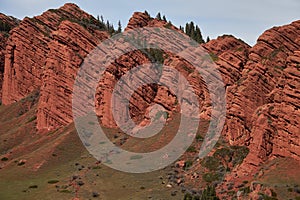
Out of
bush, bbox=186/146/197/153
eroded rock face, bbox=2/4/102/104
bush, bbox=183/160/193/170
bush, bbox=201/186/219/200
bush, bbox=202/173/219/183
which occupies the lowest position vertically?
bush, bbox=201/186/219/200

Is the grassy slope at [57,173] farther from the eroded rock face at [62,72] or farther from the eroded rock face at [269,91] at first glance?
the eroded rock face at [269,91]

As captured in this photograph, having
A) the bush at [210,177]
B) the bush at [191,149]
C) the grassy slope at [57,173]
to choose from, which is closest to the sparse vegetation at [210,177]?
the bush at [210,177]

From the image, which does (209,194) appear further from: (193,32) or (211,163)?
(193,32)

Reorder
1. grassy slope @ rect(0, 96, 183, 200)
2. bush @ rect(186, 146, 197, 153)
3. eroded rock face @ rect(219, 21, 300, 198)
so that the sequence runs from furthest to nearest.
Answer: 1. bush @ rect(186, 146, 197, 153)
2. grassy slope @ rect(0, 96, 183, 200)
3. eroded rock face @ rect(219, 21, 300, 198)

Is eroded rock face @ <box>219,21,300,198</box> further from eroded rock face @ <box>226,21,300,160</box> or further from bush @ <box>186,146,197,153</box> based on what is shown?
bush @ <box>186,146,197,153</box>

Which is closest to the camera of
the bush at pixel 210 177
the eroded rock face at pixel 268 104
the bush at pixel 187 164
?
the eroded rock face at pixel 268 104

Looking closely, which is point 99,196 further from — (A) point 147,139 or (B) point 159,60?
(B) point 159,60

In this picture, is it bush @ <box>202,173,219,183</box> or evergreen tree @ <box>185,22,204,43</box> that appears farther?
evergreen tree @ <box>185,22,204,43</box>

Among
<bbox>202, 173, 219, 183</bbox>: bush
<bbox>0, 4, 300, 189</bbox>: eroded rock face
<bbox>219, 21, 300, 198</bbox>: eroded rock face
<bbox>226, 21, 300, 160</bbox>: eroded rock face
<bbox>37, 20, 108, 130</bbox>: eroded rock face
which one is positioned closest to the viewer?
<bbox>219, 21, 300, 198</bbox>: eroded rock face

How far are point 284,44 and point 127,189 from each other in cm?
3905

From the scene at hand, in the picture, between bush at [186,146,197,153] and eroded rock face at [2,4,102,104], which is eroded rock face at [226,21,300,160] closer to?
bush at [186,146,197,153]

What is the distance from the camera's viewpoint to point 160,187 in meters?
85.2

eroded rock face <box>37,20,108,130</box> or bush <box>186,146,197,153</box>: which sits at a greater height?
eroded rock face <box>37,20,108,130</box>

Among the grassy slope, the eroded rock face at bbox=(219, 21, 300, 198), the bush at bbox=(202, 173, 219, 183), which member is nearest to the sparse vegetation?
the bush at bbox=(202, 173, 219, 183)
